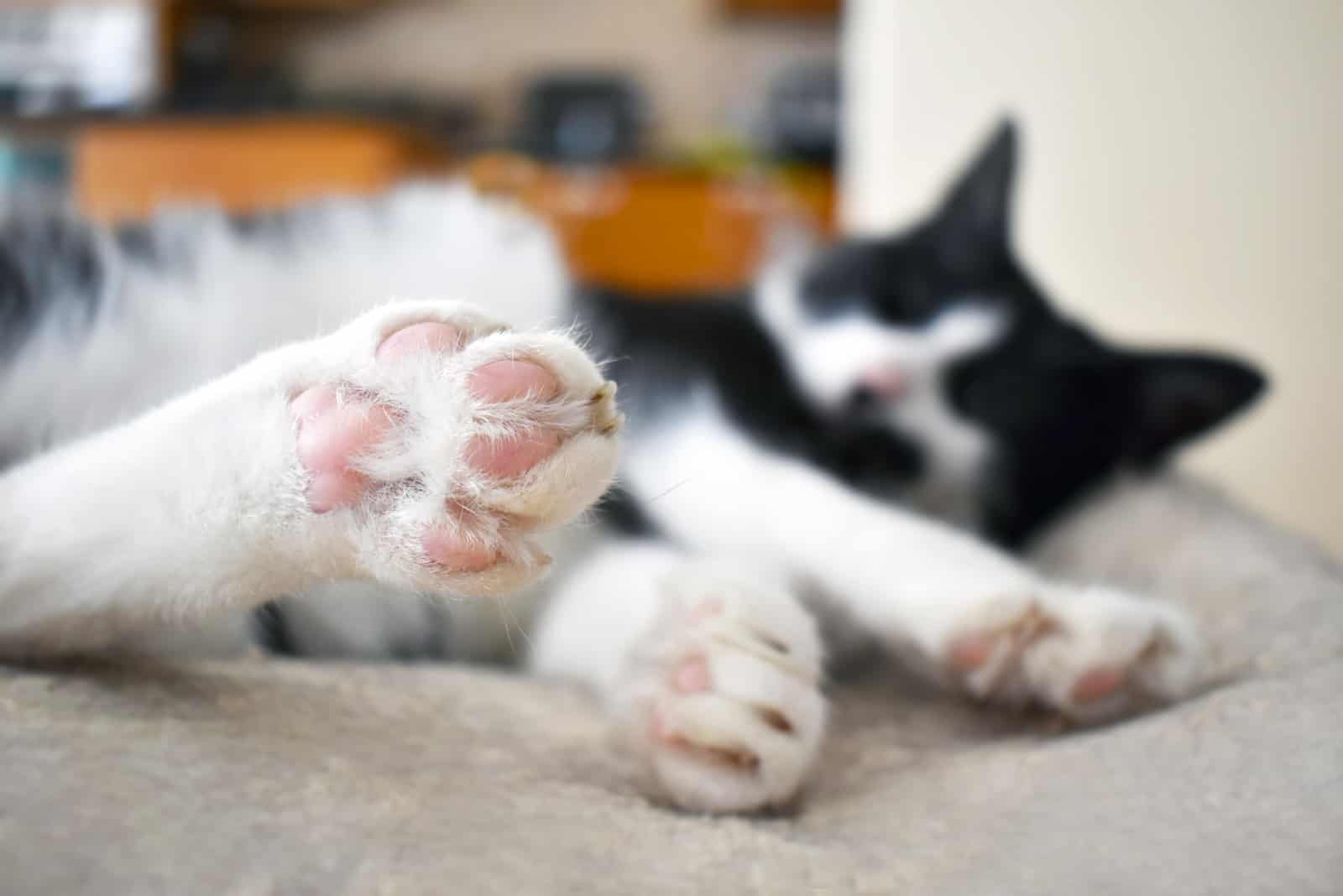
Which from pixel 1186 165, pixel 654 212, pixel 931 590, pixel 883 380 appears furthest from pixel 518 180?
pixel 931 590

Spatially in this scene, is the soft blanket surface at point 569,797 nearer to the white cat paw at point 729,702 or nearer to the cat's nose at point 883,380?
the white cat paw at point 729,702

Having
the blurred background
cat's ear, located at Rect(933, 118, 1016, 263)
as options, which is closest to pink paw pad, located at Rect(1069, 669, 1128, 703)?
cat's ear, located at Rect(933, 118, 1016, 263)

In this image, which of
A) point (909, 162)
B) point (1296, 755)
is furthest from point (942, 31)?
point (1296, 755)

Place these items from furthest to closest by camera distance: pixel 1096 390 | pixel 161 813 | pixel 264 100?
pixel 264 100
pixel 1096 390
pixel 161 813

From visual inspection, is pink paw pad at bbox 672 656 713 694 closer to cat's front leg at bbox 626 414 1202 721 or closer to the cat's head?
cat's front leg at bbox 626 414 1202 721

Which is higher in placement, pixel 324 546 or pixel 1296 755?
pixel 324 546

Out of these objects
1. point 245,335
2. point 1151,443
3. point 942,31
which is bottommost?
point 1151,443

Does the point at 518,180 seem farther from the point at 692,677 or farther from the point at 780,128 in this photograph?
the point at 692,677

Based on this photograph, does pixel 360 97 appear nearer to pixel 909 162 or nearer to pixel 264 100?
pixel 264 100
